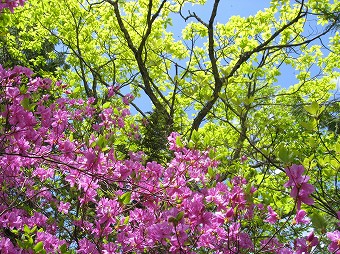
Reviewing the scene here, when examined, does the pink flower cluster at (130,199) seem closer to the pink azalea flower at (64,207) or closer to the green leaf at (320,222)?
the pink azalea flower at (64,207)

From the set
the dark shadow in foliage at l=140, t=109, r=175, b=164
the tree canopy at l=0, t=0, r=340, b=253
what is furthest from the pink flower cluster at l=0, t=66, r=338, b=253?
the dark shadow in foliage at l=140, t=109, r=175, b=164

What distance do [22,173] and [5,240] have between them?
4.78 feet

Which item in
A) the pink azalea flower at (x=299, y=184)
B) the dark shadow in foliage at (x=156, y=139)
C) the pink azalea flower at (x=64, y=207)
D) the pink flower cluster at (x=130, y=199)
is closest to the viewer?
the pink azalea flower at (x=299, y=184)

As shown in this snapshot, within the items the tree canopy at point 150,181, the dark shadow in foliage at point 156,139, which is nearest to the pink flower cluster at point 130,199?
the tree canopy at point 150,181

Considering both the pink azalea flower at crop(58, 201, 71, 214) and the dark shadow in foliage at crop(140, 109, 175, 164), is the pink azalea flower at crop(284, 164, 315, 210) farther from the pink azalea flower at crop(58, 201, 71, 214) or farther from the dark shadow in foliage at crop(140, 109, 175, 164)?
the dark shadow in foliage at crop(140, 109, 175, 164)

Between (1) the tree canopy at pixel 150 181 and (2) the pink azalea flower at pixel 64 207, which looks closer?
(1) the tree canopy at pixel 150 181

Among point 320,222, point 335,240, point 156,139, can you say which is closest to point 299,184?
point 320,222

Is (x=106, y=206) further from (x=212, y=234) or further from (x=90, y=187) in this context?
(x=212, y=234)

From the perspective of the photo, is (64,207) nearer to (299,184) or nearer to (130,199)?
(130,199)

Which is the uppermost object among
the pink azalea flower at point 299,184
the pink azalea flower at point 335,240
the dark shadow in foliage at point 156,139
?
the dark shadow in foliage at point 156,139

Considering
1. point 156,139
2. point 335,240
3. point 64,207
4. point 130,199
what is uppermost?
point 156,139

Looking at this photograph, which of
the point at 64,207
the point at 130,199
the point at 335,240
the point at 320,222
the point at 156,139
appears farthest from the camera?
the point at 156,139

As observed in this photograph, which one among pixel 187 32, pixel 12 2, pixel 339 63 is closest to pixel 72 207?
pixel 12 2

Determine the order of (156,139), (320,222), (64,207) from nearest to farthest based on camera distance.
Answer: (320,222), (64,207), (156,139)
